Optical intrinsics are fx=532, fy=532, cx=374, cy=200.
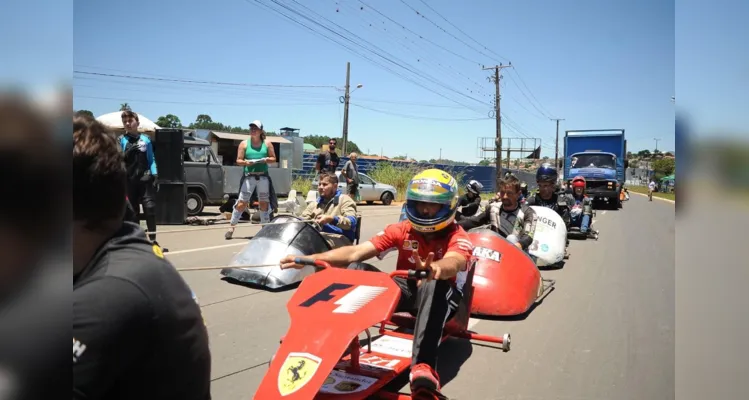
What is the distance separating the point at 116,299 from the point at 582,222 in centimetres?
1321

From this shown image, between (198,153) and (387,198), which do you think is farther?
(387,198)

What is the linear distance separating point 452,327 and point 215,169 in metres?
12.3

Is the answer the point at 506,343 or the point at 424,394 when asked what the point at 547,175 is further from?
the point at 424,394

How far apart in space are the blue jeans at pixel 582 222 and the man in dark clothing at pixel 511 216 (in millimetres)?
5877

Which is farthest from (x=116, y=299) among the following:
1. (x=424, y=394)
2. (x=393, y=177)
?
(x=393, y=177)

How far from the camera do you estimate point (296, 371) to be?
9.18 feet

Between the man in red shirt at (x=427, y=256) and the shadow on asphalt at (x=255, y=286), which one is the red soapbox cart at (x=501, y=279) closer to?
the man in red shirt at (x=427, y=256)

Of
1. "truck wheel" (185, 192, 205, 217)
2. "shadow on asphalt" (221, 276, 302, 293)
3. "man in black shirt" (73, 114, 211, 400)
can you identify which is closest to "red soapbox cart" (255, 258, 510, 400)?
"man in black shirt" (73, 114, 211, 400)

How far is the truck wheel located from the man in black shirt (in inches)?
552

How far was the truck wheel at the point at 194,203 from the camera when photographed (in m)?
14.6
